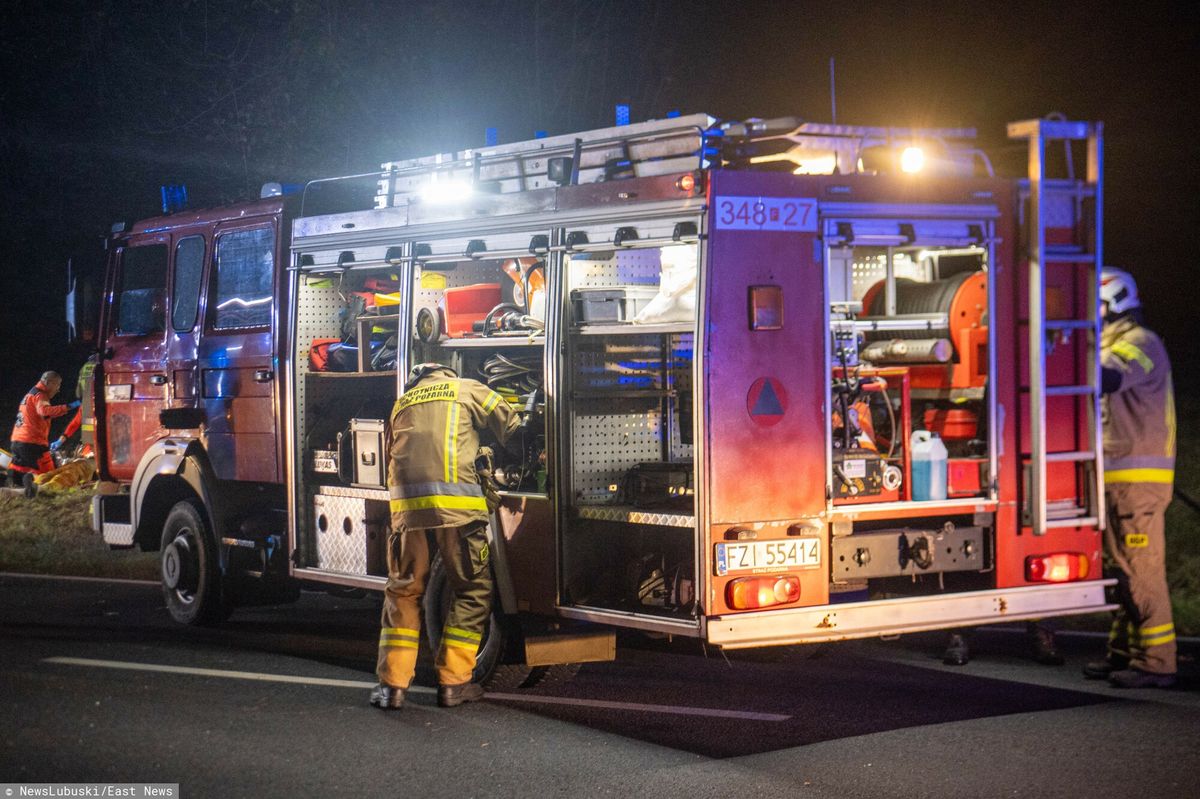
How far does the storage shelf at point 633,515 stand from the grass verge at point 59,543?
6263 mm

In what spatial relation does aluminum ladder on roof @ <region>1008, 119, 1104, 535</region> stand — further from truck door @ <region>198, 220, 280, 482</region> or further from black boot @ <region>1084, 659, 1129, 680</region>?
truck door @ <region>198, 220, 280, 482</region>

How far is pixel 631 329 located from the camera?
20.5ft

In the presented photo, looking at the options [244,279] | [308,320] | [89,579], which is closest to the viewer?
[308,320]

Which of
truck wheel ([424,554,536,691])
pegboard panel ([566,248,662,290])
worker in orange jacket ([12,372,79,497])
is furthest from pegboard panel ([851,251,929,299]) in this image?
worker in orange jacket ([12,372,79,497])

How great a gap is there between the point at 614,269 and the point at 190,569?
3.88 metres

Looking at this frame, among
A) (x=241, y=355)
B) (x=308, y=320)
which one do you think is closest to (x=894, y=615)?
(x=308, y=320)

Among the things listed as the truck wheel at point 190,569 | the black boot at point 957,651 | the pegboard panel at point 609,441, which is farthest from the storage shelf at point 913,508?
the truck wheel at point 190,569

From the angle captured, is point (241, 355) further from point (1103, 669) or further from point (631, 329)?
point (1103, 669)

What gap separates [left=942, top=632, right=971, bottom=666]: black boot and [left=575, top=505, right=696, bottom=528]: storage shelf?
81.8 inches

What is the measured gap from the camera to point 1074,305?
6.47 meters

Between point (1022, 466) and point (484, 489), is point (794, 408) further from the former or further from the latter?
point (484, 489)

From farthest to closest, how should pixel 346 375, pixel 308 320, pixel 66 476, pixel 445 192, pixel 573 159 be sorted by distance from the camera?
pixel 66 476 → pixel 308 320 → pixel 346 375 → pixel 445 192 → pixel 573 159

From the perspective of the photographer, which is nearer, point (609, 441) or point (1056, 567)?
point (1056, 567)

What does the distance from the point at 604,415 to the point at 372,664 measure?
2.18 m
